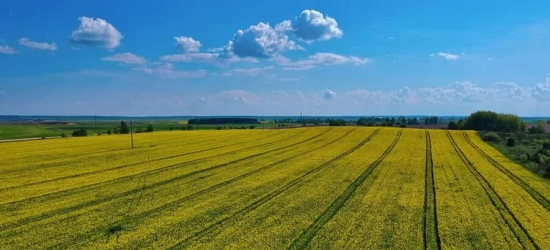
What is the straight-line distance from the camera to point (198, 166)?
3153 cm

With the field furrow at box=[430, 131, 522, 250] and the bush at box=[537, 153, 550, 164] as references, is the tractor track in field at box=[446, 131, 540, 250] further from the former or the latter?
the bush at box=[537, 153, 550, 164]

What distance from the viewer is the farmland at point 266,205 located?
14641 mm

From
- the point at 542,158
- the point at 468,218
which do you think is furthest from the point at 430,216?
the point at 542,158

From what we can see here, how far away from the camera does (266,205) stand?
63.8 ft

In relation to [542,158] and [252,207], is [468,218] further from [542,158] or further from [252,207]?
[542,158]

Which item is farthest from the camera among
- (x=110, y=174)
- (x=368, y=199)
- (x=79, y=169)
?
(x=79, y=169)

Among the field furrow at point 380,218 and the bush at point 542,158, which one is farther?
the bush at point 542,158

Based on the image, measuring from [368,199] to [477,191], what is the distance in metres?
7.39

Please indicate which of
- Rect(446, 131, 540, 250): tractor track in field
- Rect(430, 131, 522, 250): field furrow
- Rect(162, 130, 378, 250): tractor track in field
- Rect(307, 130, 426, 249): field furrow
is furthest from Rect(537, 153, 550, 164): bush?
Rect(162, 130, 378, 250): tractor track in field

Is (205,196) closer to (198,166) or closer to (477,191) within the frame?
(198,166)

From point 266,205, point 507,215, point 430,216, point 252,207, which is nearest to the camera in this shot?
point 430,216

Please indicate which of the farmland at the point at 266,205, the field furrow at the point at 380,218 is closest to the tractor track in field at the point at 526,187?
the farmland at the point at 266,205

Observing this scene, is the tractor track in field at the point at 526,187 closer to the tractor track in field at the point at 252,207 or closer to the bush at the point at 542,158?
the bush at the point at 542,158

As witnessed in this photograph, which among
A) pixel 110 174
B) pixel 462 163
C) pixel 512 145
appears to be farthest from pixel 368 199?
pixel 512 145
